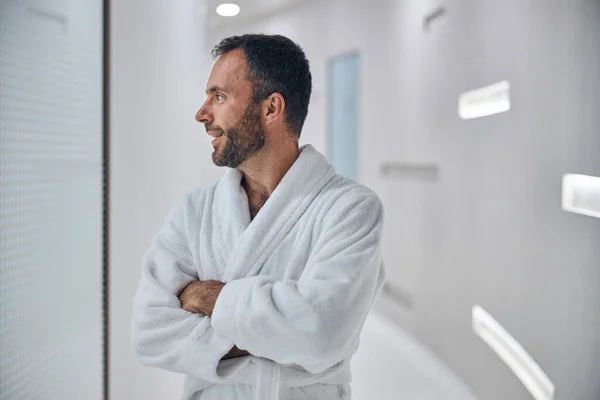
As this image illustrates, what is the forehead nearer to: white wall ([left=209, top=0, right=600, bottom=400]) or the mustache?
the mustache

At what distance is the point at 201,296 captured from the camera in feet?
3.01

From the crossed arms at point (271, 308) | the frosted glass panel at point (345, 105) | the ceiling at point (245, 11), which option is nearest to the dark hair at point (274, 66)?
the crossed arms at point (271, 308)

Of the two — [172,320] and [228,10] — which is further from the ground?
[228,10]

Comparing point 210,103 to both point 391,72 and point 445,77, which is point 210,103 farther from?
point 391,72

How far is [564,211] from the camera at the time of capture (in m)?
1.34

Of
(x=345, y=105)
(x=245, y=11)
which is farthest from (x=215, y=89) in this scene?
(x=345, y=105)

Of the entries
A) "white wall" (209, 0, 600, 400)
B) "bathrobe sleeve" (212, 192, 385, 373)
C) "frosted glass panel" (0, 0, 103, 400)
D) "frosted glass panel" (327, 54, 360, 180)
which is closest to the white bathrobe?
"bathrobe sleeve" (212, 192, 385, 373)

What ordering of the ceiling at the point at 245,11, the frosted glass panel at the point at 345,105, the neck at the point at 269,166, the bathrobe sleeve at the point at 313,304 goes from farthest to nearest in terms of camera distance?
the frosted glass panel at the point at 345,105, the ceiling at the point at 245,11, the neck at the point at 269,166, the bathrobe sleeve at the point at 313,304

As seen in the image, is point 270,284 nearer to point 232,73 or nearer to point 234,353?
point 234,353

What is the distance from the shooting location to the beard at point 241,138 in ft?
3.05

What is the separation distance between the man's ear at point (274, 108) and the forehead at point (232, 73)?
0.04 metres

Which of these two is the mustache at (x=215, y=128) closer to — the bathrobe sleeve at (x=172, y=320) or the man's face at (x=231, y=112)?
the man's face at (x=231, y=112)

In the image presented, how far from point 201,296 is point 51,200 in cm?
49

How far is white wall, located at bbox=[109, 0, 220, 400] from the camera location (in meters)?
1.48
